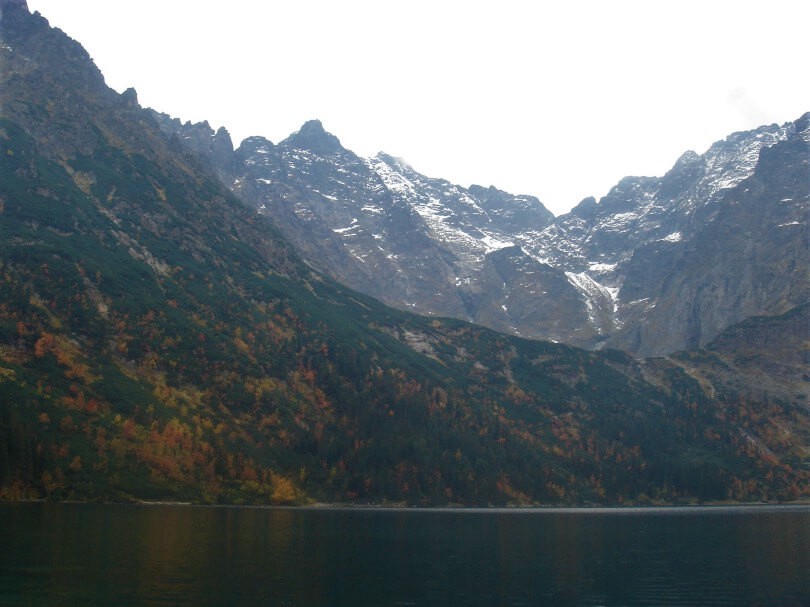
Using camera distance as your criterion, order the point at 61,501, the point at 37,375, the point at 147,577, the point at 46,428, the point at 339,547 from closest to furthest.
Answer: the point at 147,577 → the point at 339,547 → the point at 61,501 → the point at 46,428 → the point at 37,375

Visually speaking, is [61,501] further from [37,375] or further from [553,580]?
[553,580]

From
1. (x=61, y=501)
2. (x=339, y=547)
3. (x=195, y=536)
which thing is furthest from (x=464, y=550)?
(x=61, y=501)

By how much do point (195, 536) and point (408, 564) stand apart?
29934 millimetres

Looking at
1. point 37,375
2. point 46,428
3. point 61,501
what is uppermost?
point 37,375

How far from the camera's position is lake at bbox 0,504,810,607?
56.3 metres

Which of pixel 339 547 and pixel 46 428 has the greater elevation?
pixel 46 428

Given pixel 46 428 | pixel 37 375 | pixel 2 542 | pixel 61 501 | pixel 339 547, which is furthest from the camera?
pixel 37 375

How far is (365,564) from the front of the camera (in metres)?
75.9

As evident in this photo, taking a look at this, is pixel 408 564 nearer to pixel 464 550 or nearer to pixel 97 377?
pixel 464 550

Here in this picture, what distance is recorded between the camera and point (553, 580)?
68250 millimetres

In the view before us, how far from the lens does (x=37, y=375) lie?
166m

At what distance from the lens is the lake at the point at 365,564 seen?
56344 mm

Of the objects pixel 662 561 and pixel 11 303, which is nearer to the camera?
pixel 662 561

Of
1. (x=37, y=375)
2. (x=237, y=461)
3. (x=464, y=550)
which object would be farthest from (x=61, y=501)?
(x=464, y=550)
